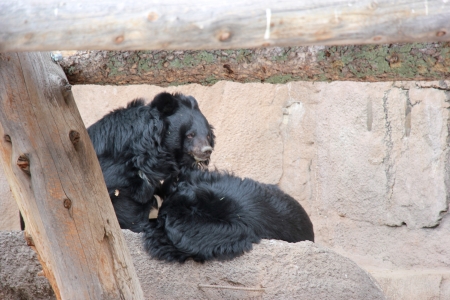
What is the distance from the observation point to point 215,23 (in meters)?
1.93

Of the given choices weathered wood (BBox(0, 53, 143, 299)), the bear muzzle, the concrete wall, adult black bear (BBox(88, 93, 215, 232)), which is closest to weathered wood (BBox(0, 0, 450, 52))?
weathered wood (BBox(0, 53, 143, 299))

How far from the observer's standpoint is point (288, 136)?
6699mm

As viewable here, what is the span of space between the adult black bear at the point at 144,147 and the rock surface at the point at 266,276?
57.4 inches

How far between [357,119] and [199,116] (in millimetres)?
1606

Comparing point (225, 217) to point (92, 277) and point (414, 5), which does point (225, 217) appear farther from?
point (414, 5)

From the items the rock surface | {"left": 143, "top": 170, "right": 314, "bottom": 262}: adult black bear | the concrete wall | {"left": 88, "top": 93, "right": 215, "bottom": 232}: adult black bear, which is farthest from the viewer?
the concrete wall

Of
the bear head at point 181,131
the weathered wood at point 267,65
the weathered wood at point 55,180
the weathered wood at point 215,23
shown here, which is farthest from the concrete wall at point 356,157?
the weathered wood at point 215,23

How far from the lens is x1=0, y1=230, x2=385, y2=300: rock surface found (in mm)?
3475

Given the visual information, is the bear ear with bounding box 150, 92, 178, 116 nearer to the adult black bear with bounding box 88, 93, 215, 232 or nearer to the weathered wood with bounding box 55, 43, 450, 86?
the adult black bear with bounding box 88, 93, 215, 232

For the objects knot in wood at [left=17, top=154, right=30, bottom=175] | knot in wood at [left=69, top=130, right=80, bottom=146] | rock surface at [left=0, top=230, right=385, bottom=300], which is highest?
knot in wood at [left=69, top=130, right=80, bottom=146]

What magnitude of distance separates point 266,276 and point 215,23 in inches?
77.3

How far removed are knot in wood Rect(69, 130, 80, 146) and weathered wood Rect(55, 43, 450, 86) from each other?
630mm

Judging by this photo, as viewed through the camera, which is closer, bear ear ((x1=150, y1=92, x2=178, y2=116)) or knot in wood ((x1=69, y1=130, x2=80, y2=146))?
knot in wood ((x1=69, y1=130, x2=80, y2=146))

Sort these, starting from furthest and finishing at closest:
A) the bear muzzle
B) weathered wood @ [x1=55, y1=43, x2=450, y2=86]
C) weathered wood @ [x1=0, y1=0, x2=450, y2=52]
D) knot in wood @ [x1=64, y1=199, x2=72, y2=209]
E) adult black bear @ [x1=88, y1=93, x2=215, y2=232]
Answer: the bear muzzle, adult black bear @ [x1=88, y1=93, x2=215, y2=232], knot in wood @ [x1=64, y1=199, x2=72, y2=209], weathered wood @ [x1=55, y1=43, x2=450, y2=86], weathered wood @ [x1=0, y1=0, x2=450, y2=52]
